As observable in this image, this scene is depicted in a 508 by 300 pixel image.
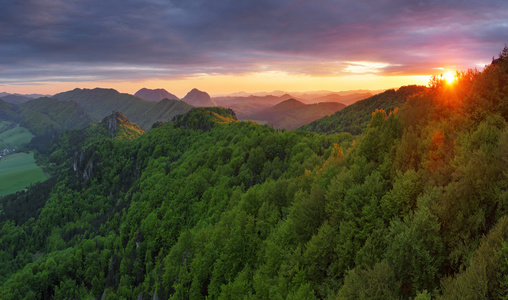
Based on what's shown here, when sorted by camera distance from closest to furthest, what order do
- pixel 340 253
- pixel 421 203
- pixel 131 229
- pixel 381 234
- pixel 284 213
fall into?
pixel 421 203, pixel 381 234, pixel 340 253, pixel 284 213, pixel 131 229

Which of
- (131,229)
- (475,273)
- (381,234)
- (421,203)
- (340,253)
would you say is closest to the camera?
(475,273)

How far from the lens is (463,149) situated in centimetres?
2262

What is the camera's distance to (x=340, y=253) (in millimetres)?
25797

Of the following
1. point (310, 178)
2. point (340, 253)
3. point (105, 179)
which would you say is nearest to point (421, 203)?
point (340, 253)

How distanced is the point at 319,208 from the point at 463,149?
16.2m

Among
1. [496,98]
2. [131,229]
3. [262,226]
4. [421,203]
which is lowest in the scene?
[131,229]

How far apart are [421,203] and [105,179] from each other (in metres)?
207

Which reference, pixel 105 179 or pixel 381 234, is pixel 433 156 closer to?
pixel 381 234

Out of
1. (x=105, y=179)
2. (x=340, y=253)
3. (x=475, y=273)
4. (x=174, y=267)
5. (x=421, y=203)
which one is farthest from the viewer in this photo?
(x=105, y=179)

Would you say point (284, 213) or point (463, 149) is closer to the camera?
point (463, 149)

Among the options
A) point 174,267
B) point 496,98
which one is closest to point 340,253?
point 496,98

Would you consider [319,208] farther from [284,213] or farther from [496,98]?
[496,98]

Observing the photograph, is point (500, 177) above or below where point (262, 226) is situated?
above

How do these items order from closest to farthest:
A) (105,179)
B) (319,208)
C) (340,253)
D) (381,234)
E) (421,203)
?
(421,203), (381,234), (340,253), (319,208), (105,179)
